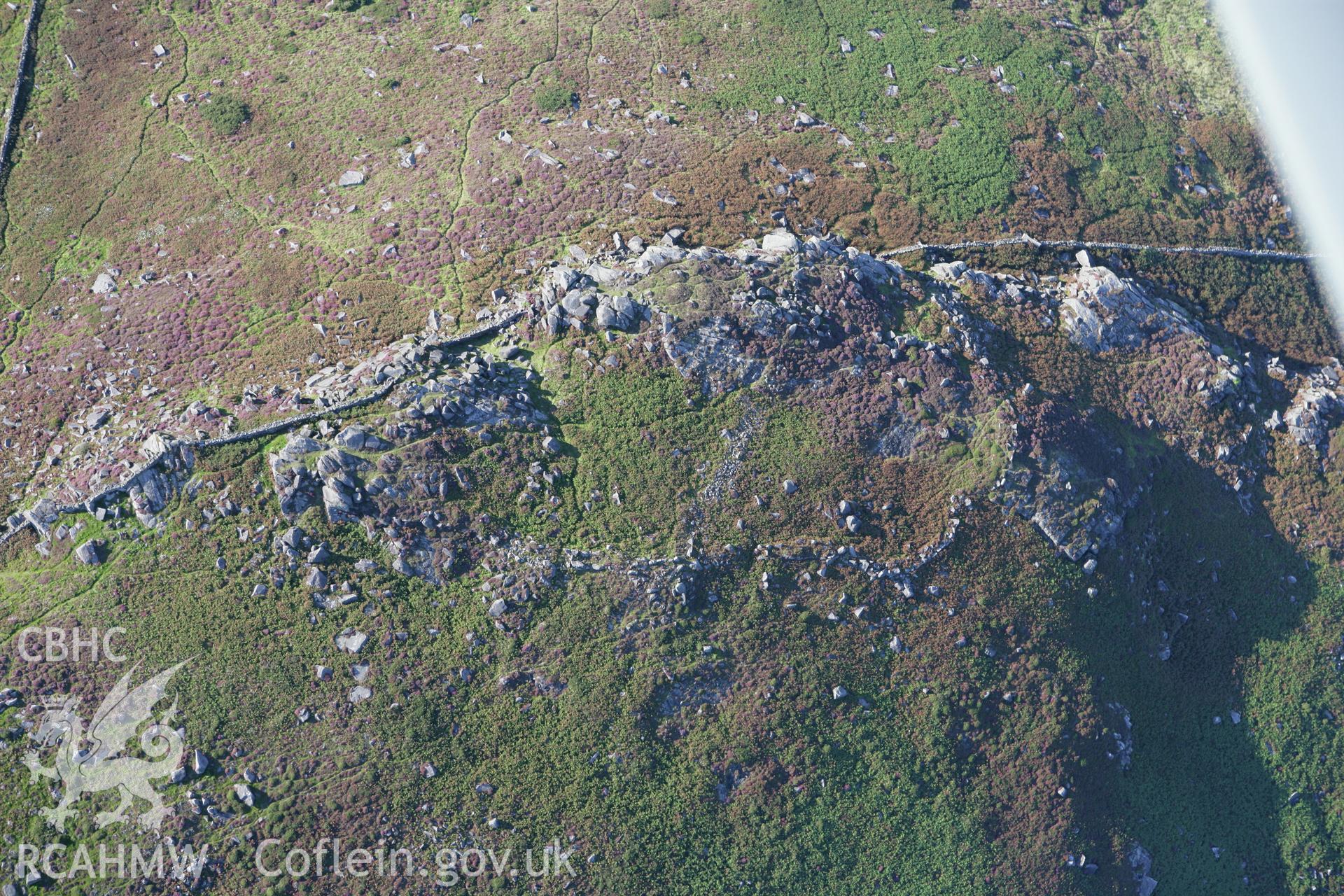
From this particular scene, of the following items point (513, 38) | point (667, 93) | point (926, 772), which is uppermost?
point (513, 38)

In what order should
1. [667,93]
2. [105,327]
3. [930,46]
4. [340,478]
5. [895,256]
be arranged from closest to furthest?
1. [340,478]
2. [105,327]
3. [895,256]
4. [667,93]
5. [930,46]

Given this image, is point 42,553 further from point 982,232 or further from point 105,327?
point 982,232

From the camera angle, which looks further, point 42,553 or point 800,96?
point 800,96

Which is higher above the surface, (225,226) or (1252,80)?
(225,226)

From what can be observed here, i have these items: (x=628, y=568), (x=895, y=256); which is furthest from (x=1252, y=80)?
(x=628, y=568)

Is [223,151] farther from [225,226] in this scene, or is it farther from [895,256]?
[895,256]

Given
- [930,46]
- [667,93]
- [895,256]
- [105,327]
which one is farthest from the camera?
[930,46]
